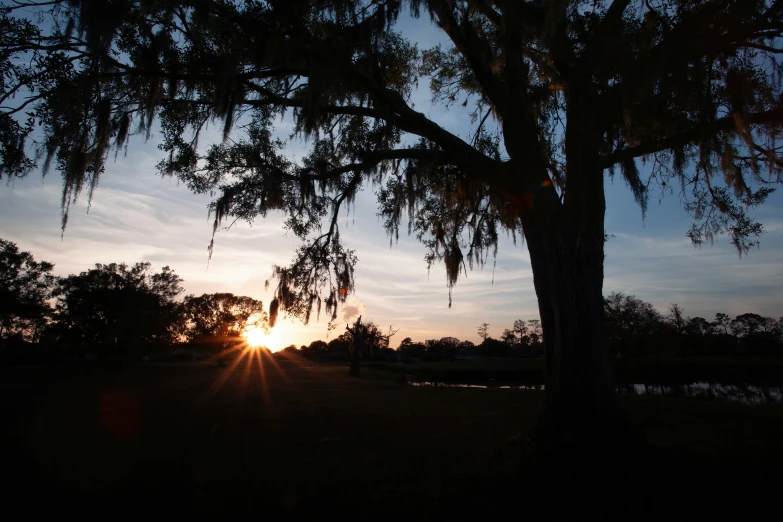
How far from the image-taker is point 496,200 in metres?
8.03

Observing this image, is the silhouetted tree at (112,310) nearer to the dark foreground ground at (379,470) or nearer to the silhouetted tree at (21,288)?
the silhouetted tree at (21,288)

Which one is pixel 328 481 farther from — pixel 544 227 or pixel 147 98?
pixel 147 98

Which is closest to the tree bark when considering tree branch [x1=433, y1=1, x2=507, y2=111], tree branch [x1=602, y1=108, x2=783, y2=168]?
tree branch [x1=602, y1=108, x2=783, y2=168]

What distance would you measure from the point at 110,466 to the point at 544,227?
6171 mm

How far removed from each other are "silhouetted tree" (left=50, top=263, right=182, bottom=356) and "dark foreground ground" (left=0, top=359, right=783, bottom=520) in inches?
1031

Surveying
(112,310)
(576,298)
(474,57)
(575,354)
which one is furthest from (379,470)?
(112,310)

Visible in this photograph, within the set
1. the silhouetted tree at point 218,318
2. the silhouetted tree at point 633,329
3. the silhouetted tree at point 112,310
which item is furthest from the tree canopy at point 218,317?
the silhouetted tree at point 633,329

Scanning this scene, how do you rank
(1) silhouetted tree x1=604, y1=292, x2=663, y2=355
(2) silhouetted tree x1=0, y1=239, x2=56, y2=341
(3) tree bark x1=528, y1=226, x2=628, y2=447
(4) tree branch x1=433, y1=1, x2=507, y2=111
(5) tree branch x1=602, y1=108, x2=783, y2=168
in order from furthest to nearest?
(1) silhouetted tree x1=604, y1=292, x2=663, y2=355, (2) silhouetted tree x1=0, y1=239, x2=56, y2=341, (4) tree branch x1=433, y1=1, x2=507, y2=111, (5) tree branch x1=602, y1=108, x2=783, y2=168, (3) tree bark x1=528, y1=226, x2=628, y2=447

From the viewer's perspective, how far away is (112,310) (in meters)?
30.6

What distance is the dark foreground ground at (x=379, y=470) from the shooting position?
3525 millimetres

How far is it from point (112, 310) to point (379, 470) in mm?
33094

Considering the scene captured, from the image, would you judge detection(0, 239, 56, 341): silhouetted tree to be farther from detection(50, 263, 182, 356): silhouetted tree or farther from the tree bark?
the tree bark

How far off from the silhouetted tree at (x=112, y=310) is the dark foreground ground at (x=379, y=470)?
26.2 m

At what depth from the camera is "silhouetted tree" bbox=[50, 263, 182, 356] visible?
100.0 ft
